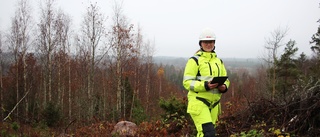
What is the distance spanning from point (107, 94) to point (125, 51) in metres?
8.98

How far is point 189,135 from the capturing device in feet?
21.1

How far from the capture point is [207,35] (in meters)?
3.71

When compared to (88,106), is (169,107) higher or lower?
higher

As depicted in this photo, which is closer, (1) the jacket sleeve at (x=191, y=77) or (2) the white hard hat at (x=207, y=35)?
(1) the jacket sleeve at (x=191, y=77)

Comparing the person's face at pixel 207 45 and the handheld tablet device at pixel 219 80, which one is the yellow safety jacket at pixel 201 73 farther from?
the handheld tablet device at pixel 219 80

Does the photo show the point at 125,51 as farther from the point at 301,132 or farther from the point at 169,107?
the point at 301,132

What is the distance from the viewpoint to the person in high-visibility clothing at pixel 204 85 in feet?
11.3

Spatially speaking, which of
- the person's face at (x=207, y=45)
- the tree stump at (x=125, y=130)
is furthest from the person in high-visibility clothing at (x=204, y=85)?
the tree stump at (x=125, y=130)

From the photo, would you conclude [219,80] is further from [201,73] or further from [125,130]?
[125,130]

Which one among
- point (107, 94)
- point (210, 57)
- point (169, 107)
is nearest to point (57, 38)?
point (107, 94)

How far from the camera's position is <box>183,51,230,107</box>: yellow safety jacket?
353cm

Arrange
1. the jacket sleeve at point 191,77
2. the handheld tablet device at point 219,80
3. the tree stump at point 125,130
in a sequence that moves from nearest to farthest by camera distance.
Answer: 1. the handheld tablet device at point 219,80
2. the jacket sleeve at point 191,77
3. the tree stump at point 125,130

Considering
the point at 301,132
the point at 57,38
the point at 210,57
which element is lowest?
the point at 301,132

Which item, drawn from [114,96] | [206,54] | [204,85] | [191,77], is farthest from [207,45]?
[114,96]
